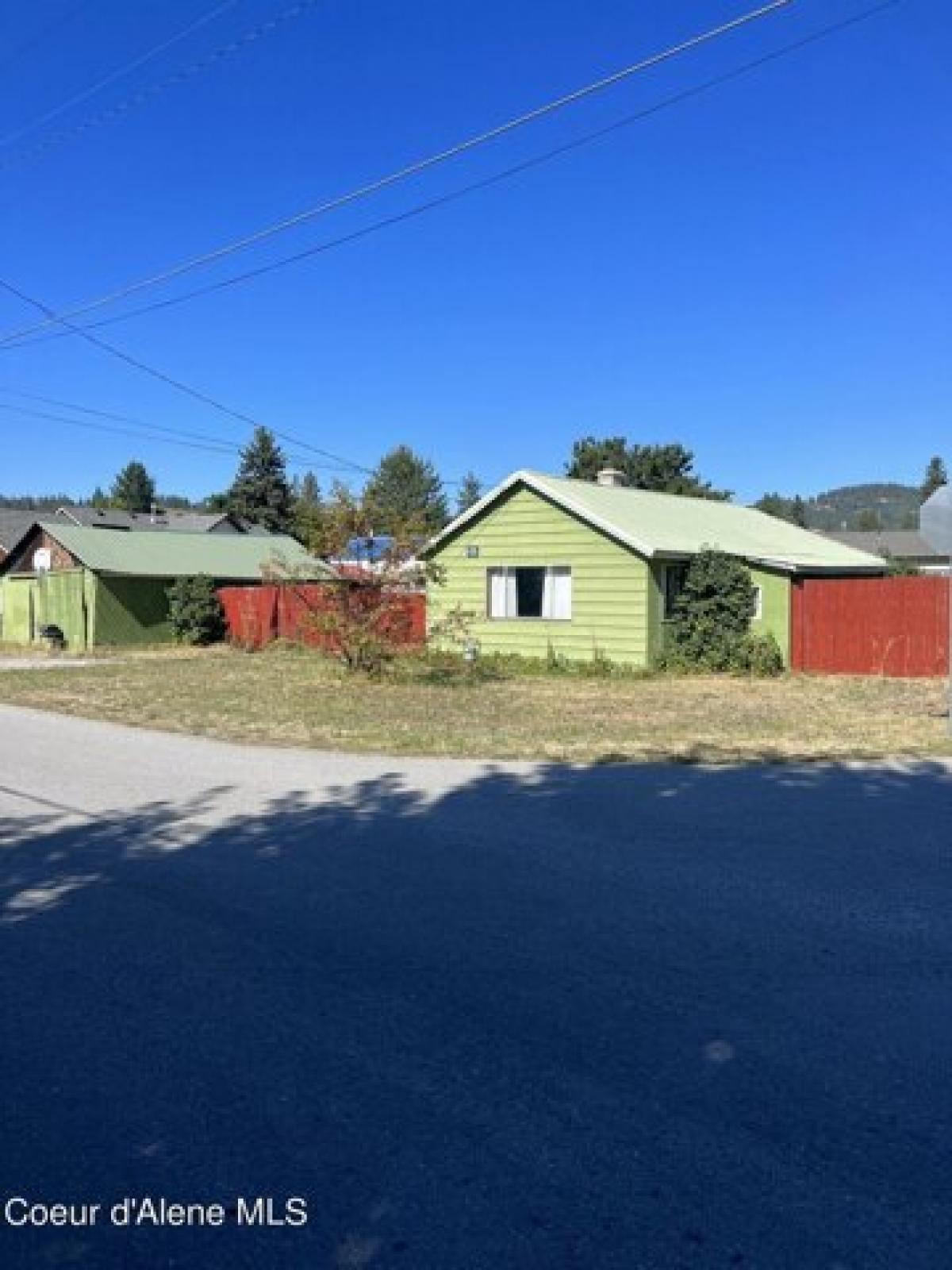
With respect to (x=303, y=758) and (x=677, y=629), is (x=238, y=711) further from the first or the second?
(x=677, y=629)

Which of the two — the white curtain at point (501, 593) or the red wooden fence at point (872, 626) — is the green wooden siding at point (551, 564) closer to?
the white curtain at point (501, 593)

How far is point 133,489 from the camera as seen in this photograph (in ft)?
331

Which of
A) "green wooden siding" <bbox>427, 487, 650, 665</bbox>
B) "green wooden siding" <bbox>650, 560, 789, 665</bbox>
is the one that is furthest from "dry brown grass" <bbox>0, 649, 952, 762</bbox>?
"green wooden siding" <bbox>427, 487, 650, 665</bbox>

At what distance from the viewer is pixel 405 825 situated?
731cm

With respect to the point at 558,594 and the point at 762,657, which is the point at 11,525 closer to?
the point at 558,594

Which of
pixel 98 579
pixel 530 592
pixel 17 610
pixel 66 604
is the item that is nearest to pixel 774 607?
pixel 530 592

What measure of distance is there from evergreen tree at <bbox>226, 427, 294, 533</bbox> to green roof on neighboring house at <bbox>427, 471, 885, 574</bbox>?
151 feet

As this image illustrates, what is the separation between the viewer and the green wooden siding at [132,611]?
29.8 meters

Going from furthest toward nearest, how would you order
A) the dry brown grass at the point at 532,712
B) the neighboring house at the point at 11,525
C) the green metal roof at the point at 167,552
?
the neighboring house at the point at 11,525
the green metal roof at the point at 167,552
the dry brown grass at the point at 532,712

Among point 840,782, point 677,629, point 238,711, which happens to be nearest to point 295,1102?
point 840,782

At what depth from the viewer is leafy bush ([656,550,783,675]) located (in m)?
20.1

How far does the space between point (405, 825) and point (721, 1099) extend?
4.11 meters

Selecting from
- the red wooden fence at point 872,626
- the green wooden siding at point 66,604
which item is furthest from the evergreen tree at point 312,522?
the green wooden siding at point 66,604

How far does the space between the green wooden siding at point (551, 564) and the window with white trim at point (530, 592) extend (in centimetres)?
14
